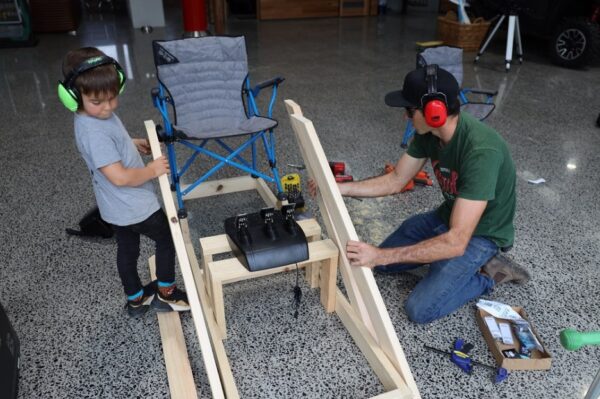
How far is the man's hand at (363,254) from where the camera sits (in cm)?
150

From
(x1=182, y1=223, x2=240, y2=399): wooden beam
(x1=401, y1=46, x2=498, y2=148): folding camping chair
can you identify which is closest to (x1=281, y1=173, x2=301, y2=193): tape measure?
(x1=182, y1=223, x2=240, y2=399): wooden beam

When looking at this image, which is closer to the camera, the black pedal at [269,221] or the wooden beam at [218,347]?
the wooden beam at [218,347]

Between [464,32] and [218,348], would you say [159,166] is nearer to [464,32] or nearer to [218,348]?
[218,348]

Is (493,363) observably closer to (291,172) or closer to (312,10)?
(291,172)

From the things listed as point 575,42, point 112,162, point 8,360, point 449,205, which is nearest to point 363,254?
point 449,205

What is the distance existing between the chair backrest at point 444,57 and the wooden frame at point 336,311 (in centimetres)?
161

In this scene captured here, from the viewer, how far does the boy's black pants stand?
1.64 m

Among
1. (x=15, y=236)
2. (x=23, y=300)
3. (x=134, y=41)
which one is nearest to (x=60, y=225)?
(x=15, y=236)

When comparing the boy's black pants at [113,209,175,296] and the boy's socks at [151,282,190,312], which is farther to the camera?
the boy's socks at [151,282,190,312]

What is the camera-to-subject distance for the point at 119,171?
1.42 metres

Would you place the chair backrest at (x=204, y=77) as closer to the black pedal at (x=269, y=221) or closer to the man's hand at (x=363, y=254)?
the black pedal at (x=269, y=221)

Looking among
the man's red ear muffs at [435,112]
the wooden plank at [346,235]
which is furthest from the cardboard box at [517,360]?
the man's red ear muffs at [435,112]

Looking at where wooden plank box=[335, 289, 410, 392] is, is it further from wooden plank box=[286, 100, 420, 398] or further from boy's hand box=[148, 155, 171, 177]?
boy's hand box=[148, 155, 171, 177]

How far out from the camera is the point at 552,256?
7.22 feet
